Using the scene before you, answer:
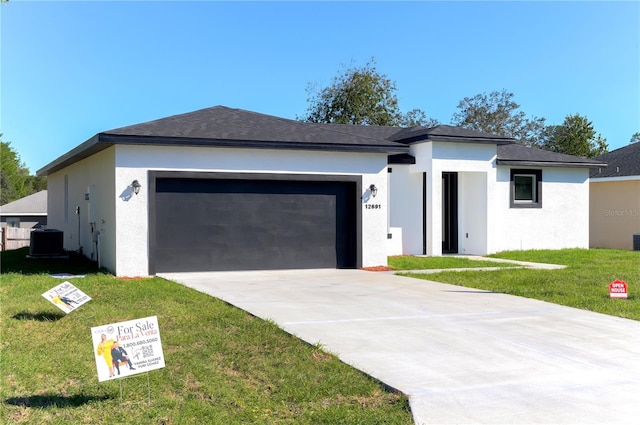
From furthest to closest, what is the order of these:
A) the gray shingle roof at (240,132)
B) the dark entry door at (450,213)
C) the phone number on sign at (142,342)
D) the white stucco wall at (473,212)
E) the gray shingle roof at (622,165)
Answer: the gray shingle roof at (622,165), the dark entry door at (450,213), the white stucco wall at (473,212), the gray shingle roof at (240,132), the phone number on sign at (142,342)

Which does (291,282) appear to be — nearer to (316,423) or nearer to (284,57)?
(316,423)

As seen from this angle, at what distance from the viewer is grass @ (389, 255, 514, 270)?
16.2 m

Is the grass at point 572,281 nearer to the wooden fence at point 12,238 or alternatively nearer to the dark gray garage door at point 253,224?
the dark gray garage door at point 253,224

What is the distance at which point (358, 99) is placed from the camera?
151 feet

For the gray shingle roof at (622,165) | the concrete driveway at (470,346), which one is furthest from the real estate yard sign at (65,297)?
the gray shingle roof at (622,165)

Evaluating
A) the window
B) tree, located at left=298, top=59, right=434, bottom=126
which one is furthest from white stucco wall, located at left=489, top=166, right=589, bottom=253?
tree, located at left=298, top=59, right=434, bottom=126

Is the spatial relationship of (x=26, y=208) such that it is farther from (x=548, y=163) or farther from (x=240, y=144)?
(x=548, y=163)

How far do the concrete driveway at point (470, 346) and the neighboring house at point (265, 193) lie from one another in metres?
2.62

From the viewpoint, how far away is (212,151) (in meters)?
14.6

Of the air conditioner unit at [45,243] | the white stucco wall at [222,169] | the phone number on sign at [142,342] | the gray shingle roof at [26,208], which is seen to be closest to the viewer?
the phone number on sign at [142,342]

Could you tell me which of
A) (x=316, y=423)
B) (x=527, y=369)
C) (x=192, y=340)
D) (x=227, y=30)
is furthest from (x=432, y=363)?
(x=227, y=30)

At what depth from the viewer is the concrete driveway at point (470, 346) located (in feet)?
17.1

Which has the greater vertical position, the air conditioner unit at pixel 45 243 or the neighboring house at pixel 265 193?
the neighboring house at pixel 265 193

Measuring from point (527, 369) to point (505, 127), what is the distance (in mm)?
50171
